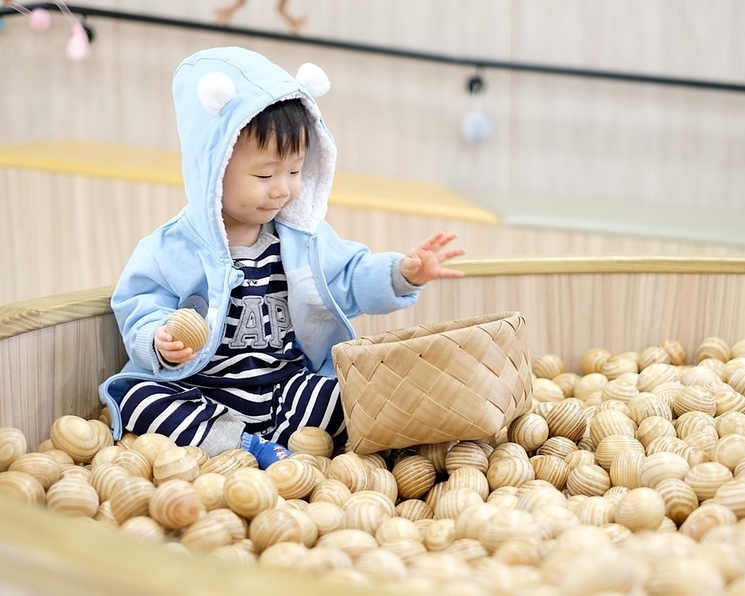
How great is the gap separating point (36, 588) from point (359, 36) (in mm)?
2172

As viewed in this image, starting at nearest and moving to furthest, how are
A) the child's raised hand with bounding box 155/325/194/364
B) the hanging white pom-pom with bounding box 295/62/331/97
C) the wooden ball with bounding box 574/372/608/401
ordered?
the child's raised hand with bounding box 155/325/194/364 < the hanging white pom-pom with bounding box 295/62/331/97 < the wooden ball with bounding box 574/372/608/401

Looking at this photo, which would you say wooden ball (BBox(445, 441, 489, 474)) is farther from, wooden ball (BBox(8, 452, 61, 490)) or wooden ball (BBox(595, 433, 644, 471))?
wooden ball (BBox(8, 452, 61, 490))

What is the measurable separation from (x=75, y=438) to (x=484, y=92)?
1816 millimetres

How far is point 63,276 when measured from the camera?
227cm

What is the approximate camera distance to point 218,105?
3.63 ft

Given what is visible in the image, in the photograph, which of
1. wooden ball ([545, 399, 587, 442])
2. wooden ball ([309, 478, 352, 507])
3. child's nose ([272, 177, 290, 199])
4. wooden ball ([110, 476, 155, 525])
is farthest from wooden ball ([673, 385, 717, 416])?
wooden ball ([110, 476, 155, 525])

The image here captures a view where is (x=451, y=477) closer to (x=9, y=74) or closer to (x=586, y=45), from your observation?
(x=586, y=45)

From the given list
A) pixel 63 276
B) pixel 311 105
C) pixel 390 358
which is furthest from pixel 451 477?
pixel 63 276

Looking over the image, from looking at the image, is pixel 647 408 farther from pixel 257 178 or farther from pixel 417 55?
pixel 417 55

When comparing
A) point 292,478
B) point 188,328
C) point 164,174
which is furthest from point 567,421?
point 164,174

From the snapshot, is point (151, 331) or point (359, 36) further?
point (359, 36)

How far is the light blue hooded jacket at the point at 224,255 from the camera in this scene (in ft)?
3.71

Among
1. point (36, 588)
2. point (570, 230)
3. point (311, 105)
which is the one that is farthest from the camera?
point (570, 230)

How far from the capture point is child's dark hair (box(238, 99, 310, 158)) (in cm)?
113
